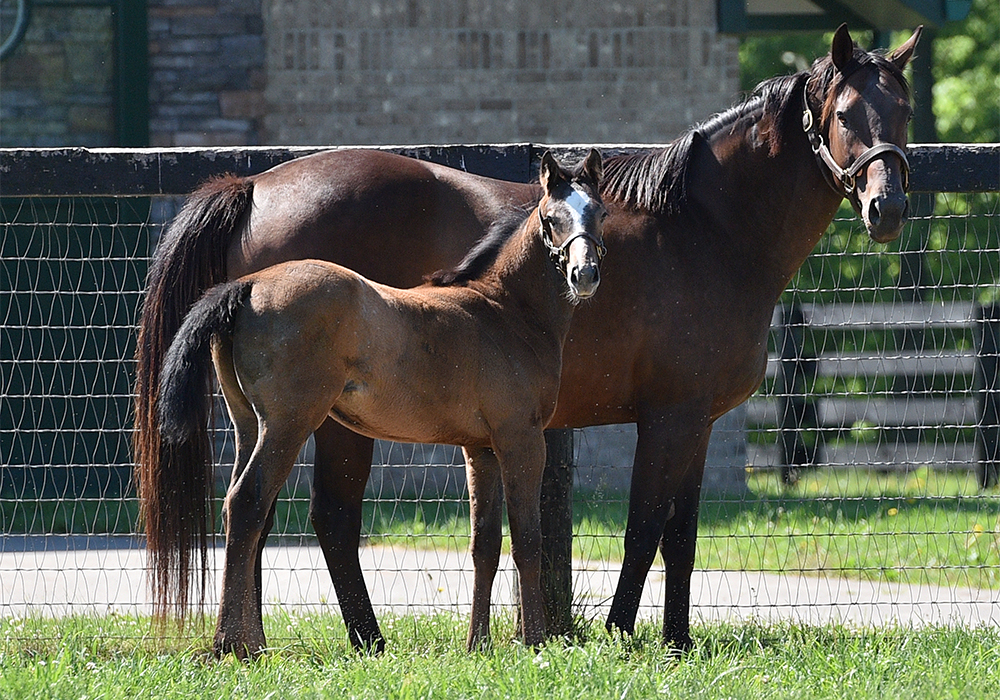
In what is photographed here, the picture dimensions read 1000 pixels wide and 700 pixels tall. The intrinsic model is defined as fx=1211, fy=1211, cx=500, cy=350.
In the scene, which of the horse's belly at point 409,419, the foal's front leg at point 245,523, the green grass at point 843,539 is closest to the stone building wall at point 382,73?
the green grass at point 843,539

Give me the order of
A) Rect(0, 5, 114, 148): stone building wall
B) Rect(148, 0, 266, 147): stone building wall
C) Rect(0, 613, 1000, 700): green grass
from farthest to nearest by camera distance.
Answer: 1. Rect(0, 5, 114, 148): stone building wall
2. Rect(148, 0, 266, 147): stone building wall
3. Rect(0, 613, 1000, 700): green grass

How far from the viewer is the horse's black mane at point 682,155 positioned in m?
4.86

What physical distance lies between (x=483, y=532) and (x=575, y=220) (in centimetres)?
117

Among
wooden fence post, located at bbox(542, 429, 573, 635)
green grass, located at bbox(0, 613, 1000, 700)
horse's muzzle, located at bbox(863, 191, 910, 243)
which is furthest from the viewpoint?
wooden fence post, located at bbox(542, 429, 573, 635)

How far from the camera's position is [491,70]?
9578mm

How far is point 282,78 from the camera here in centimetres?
941

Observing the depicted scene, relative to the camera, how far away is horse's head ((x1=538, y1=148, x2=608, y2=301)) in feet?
12.9

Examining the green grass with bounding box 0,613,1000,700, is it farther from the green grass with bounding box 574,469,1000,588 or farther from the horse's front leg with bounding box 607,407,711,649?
the green grass with bounding box 574,469,1000,588

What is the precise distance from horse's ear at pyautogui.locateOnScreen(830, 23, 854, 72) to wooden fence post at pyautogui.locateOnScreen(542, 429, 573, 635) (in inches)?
74.0

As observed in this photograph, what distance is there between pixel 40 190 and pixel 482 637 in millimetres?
2626

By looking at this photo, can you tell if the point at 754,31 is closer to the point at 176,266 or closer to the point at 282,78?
the point at 282,78

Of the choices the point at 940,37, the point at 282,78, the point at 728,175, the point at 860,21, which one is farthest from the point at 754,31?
the point at 940,37

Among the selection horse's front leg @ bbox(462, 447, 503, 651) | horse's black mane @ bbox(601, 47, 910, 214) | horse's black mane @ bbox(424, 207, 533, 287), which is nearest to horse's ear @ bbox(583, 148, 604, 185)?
horse's black mane @ bbox(424, 207, 533, 287)

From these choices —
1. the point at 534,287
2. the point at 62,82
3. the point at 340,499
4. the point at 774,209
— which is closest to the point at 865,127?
the point at 774,209
